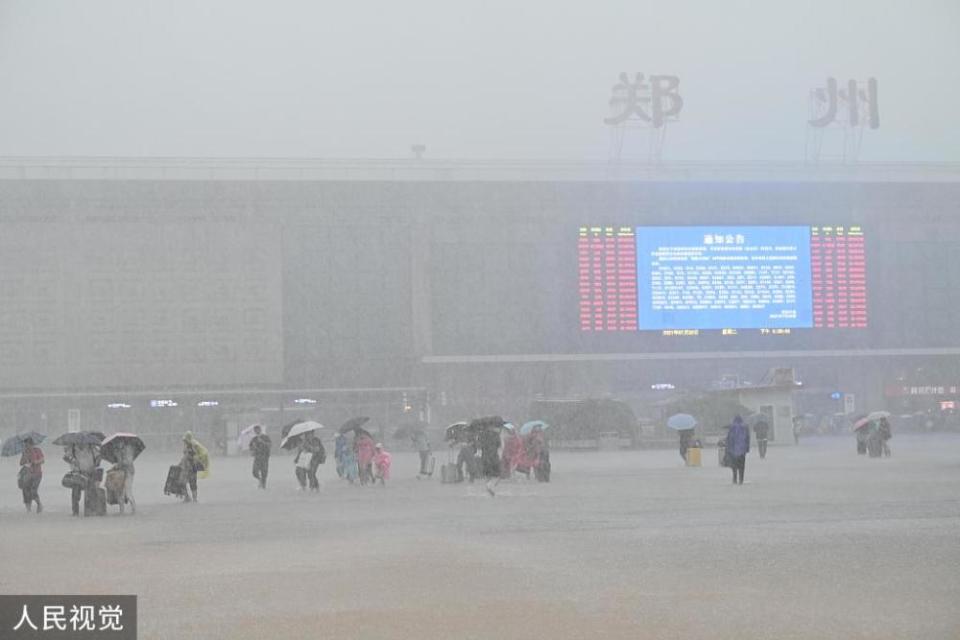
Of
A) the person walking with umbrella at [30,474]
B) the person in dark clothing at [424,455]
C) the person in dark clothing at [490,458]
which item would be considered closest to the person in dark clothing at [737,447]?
the person in dark clothing at [490,458]

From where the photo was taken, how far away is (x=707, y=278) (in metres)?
49.9

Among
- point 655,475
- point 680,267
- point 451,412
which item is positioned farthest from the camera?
point 451,412

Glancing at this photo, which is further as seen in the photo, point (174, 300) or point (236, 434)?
point (174, 300)

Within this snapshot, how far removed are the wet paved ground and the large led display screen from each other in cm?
2810

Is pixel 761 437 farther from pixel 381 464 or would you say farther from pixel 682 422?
pixel 381 464

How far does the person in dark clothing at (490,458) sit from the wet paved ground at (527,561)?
19.6 inches

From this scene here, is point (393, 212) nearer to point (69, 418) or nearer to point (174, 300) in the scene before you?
point (174, 300)

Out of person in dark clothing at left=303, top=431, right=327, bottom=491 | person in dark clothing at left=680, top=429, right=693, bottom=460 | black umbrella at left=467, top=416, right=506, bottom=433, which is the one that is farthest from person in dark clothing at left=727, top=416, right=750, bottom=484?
person in dark clothing at left=680, top=429, right=693, bottom=460

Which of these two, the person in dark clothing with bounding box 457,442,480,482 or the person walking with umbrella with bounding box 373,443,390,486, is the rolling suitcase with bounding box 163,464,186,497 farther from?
the person in dark clothing with bounding box 457,442,480,482

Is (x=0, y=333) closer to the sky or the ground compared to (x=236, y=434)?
closer to the sky

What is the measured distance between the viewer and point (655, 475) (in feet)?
84.0

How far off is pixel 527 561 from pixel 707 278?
39.4 meters

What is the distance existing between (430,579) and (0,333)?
43635 millimetres

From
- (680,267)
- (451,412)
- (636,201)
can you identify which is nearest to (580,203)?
(636,201)
